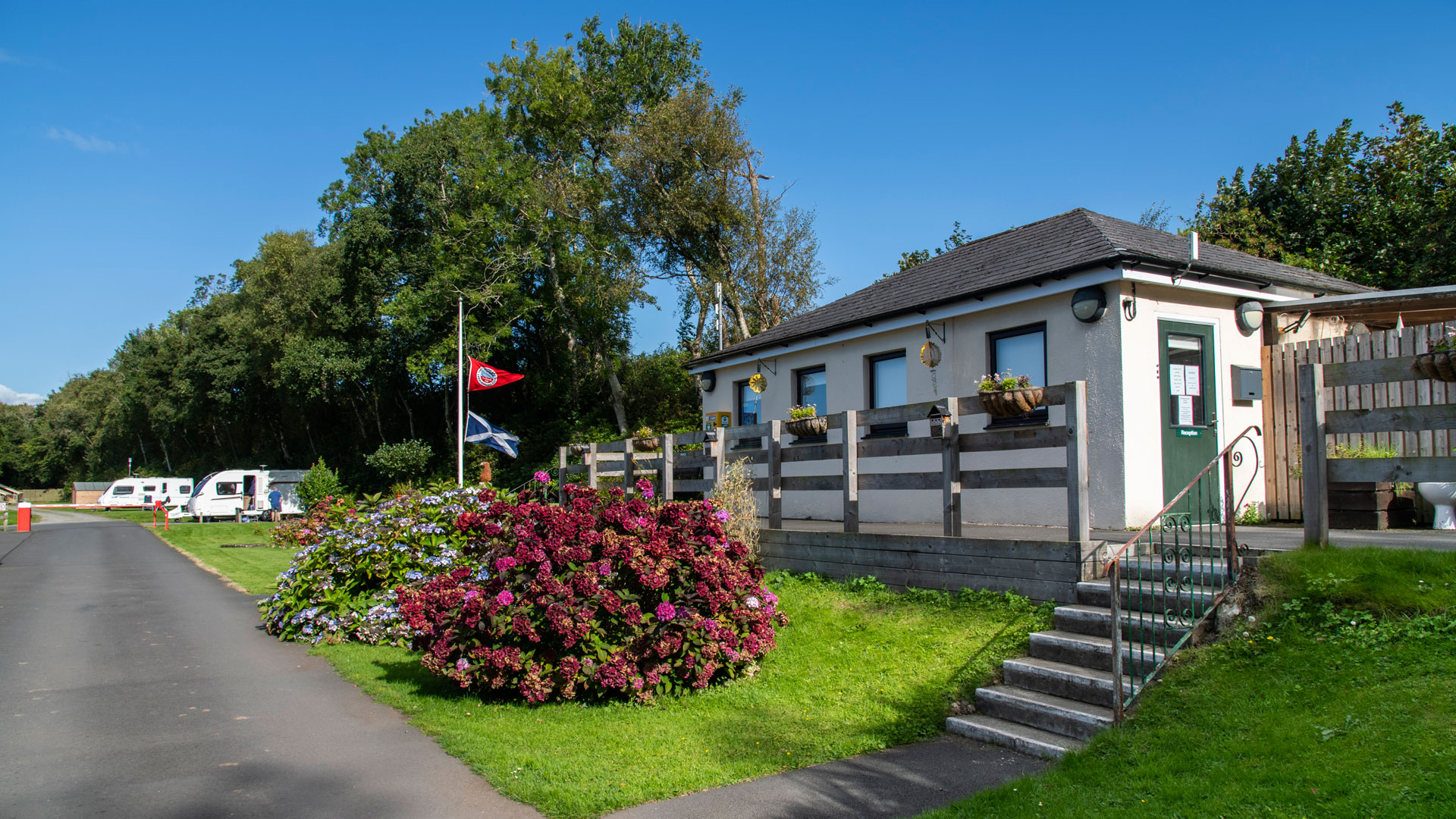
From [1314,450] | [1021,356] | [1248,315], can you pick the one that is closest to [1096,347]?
[1021,356]

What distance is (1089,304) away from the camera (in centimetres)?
896

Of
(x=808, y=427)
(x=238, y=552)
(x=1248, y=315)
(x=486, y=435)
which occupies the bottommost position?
(x=238, y=552)

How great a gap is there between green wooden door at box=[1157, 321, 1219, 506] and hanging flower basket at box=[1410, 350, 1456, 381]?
332 cm

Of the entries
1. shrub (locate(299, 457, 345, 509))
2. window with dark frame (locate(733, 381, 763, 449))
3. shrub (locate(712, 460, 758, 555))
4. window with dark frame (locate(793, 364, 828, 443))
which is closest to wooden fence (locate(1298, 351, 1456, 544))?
shrub (locate(712, 460, 758, 555))

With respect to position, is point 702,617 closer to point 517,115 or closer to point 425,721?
point 425,721

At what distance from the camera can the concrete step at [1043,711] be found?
4887 mm

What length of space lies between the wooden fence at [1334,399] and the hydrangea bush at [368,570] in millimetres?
8793

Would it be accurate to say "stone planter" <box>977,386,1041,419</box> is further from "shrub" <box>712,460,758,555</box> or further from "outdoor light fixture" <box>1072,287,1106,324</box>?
"shrub" <box>712,460,758,555</box>

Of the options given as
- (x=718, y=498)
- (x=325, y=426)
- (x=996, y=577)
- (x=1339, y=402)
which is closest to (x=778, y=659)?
(x=996, y=577)

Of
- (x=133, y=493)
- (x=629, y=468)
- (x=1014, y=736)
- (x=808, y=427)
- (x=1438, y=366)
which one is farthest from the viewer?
(x=133, y=493)

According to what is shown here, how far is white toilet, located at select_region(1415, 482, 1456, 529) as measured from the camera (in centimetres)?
774

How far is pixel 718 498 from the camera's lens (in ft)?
30.1

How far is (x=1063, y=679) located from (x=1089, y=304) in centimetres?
491

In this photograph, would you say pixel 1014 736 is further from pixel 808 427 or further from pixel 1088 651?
pixel 808 427
